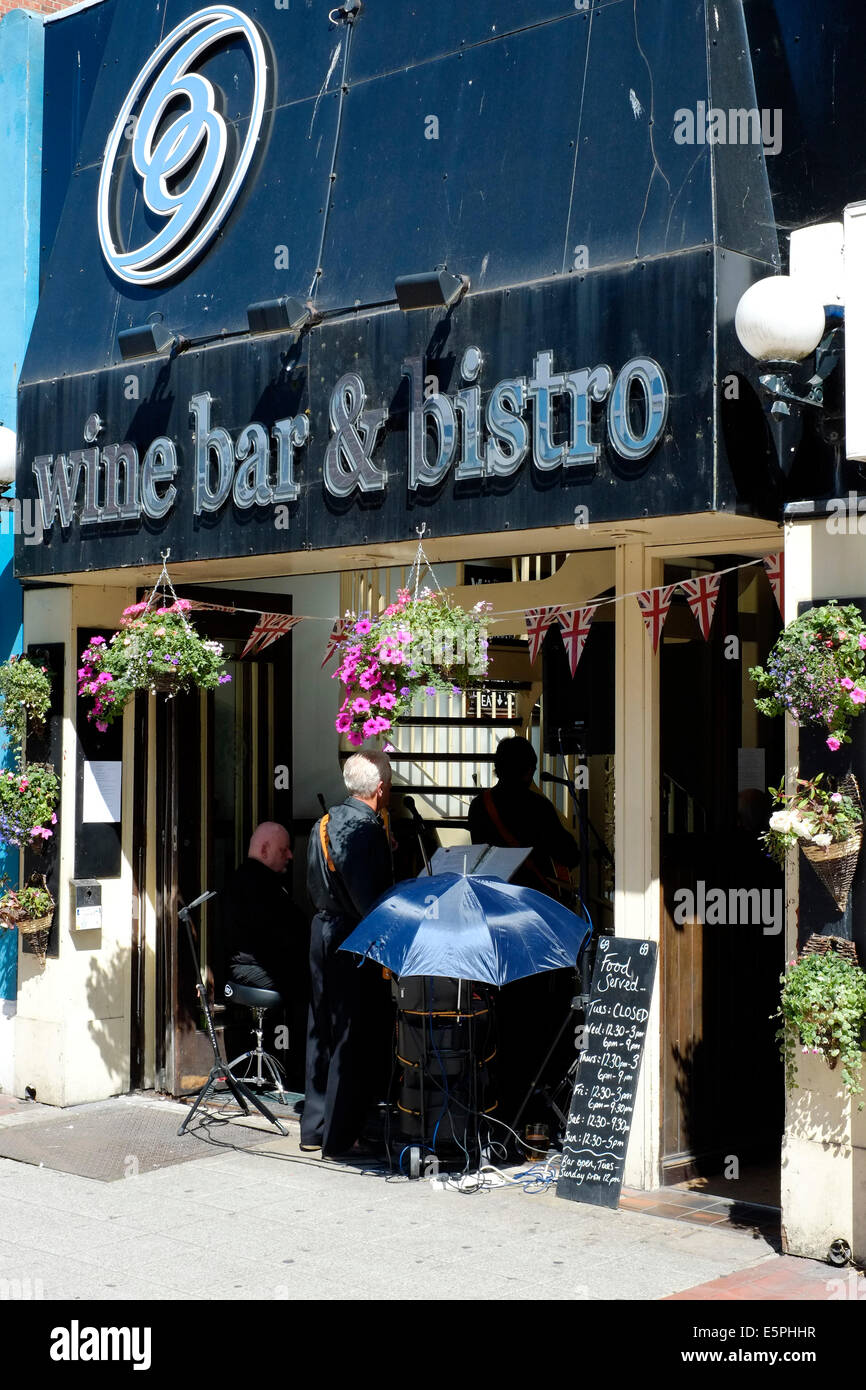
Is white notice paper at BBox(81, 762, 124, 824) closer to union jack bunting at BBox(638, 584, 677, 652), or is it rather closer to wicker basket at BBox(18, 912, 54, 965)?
wicker basket at BBox(18, 912, 54, 965)

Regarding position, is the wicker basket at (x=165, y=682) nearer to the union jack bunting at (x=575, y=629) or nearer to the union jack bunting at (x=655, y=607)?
the union jack bunting at (x=575, y=629)

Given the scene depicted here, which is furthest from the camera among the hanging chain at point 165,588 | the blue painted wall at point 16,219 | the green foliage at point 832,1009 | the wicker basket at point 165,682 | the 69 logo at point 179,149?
the blue painted wall at point 16,219

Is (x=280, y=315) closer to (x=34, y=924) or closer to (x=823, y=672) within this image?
(x=823, y=672)

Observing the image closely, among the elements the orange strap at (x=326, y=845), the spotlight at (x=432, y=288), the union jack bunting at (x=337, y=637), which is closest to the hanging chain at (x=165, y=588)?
the union jack bunting at (x=337, y=637)

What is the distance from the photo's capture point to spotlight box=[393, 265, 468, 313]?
6840 mm

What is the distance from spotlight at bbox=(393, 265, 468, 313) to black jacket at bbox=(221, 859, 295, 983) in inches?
136

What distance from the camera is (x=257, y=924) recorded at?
8531mm

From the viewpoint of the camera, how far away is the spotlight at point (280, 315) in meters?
7.53

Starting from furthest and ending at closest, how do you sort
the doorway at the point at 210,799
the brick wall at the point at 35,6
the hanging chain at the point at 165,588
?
the brick wall at the point at 35,6 → the doorway at the point at 210,799 → the hanging chain at the point at 165,588

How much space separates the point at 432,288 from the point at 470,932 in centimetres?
292

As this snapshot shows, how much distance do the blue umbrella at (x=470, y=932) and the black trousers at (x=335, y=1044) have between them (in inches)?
31.3

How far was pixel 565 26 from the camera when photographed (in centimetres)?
669

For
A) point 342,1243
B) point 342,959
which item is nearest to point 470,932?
point 342,959

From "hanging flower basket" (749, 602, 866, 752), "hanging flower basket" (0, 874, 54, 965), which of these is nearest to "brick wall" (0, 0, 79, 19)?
"hanging flower basket" (0, 874, 54, 965)
